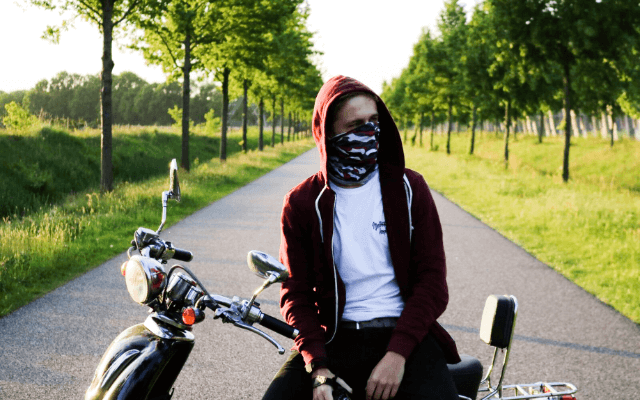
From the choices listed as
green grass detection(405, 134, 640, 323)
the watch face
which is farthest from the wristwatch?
green grass detection(405, 134, 640, 323)

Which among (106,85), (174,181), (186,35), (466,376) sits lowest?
(466,376)

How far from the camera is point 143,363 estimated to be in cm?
192

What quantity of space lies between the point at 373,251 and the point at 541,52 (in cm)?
1794

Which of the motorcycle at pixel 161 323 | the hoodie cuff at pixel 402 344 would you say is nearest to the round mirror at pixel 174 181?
the motorcycle at pixel 161 323

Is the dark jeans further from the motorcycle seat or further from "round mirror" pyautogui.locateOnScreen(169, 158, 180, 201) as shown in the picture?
"round mirror" pyautogui.locateOnScreen(169, 158, 180, 201)

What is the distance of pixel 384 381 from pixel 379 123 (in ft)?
3.61

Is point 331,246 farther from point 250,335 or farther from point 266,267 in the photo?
point 250,335

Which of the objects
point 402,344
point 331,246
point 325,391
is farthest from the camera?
point 331,246

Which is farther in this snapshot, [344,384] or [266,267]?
[344,384]

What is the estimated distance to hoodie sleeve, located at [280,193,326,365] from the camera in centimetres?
233

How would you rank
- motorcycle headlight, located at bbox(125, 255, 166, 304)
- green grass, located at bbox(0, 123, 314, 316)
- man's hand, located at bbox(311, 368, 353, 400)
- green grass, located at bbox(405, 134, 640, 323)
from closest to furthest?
1. motorcycle headlight, located at bbox(125, 255, 166, 304)
2. man's hand, located at bbox(311, 368, 353, 400)
3. green grass, located at bbox(0, 123, 314, 316)
4. green grass, located at bbox(405, 134, 640, 323)

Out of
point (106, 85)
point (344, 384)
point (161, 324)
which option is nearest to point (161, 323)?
point (161, 324)

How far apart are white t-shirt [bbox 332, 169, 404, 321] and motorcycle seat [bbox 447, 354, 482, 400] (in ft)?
1.26

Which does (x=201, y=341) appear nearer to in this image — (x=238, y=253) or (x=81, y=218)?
(x=238, y=253)
